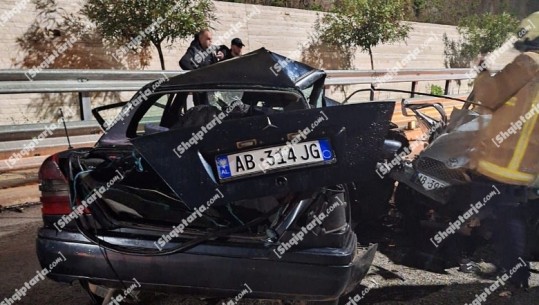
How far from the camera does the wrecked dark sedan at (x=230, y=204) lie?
2.21 meters

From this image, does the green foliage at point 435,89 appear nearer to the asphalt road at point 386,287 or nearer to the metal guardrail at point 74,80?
the metal guardrail at point 74,80

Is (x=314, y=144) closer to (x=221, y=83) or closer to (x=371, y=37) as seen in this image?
(x=221, y=83)

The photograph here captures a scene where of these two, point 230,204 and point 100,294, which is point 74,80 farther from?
point 230,204

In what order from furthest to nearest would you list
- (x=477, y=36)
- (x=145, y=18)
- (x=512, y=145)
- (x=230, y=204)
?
(x=477, y=36) → (x=145, y=18) → (x=512, y=145) → (x=230, y=204)

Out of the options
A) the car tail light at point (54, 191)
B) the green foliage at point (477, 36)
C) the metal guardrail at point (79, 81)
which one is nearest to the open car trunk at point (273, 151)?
the car tail light at point (54, 191)

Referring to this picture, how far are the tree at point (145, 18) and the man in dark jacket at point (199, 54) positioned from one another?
162cm

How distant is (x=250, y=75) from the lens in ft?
8.54

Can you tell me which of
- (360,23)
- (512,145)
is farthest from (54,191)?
(360,23)

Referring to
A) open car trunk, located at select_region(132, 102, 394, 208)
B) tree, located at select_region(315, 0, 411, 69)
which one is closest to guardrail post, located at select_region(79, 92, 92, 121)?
open car trunk, located at select_region(132, 102, 394, 208)

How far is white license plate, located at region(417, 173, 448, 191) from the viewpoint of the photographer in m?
3.61

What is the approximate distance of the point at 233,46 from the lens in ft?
23.5

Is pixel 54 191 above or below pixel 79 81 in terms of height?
above

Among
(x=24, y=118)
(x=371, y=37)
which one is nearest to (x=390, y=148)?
(x=24, y=118)

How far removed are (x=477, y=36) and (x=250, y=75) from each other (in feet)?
55.4
